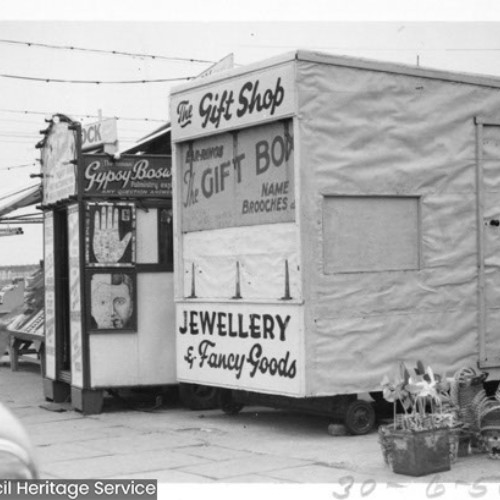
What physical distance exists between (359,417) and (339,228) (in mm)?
1833

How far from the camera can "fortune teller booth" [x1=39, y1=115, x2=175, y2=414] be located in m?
11.7

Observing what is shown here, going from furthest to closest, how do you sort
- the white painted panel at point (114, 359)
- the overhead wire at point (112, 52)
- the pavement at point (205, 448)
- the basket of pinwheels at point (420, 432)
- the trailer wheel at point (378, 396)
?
the overhead wire at point (112, 52) → the white painted panel at point (114, 359) → the trailer wheel at point (378, 396) → the pavement at point (205, 448) → the basket of pinwheels at point (420, 432)

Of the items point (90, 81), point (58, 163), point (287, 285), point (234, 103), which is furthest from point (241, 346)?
point (90, 81)

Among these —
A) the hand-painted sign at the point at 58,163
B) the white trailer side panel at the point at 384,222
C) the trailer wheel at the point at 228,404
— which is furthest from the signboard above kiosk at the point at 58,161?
the white trailer side panel at the point at 384,222

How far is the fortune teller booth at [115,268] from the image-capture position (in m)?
11.7

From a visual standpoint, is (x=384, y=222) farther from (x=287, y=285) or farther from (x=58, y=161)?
(x=58, y=161)

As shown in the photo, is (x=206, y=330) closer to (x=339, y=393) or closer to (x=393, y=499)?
(x=339, y=393)

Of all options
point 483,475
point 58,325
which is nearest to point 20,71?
point 58,325

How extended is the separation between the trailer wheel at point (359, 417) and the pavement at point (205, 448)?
0.14 m

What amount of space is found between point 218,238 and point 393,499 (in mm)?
4461

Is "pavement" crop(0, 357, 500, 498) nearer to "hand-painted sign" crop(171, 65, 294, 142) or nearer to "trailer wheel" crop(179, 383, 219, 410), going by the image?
"trailer wheel" crop(179, 383, 219, 410)

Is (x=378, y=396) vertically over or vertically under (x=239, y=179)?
under

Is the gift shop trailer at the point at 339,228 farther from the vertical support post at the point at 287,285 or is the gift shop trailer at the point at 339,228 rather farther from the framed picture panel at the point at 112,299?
the framed picture panel at the point at 112,299

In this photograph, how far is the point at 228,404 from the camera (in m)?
11.6
